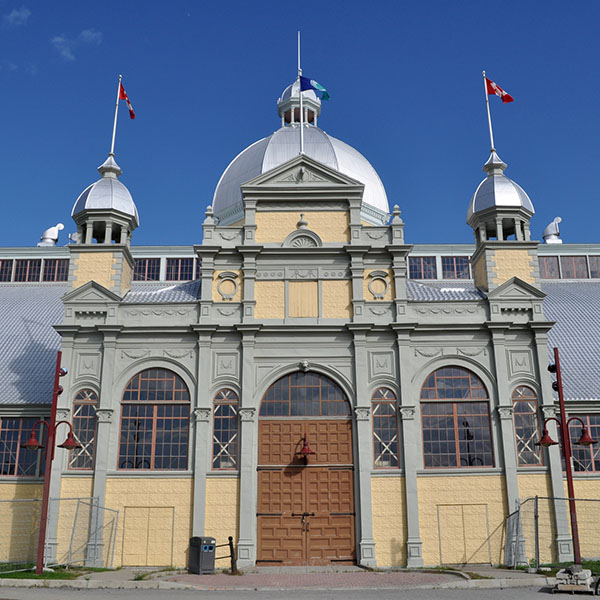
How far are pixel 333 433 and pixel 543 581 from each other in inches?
365

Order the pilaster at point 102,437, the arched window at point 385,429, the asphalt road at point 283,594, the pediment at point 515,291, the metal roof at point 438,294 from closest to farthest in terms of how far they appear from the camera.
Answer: the asphalt road at point 283,594 < the pilaster at point 102,437 < the arched window at point 385,429 < the pediment at point 515,291 < the metal roof at point 438,294

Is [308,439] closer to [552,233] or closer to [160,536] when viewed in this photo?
[160,536]

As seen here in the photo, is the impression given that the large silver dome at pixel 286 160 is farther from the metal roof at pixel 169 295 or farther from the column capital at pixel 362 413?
the column capital at pixel 362 413

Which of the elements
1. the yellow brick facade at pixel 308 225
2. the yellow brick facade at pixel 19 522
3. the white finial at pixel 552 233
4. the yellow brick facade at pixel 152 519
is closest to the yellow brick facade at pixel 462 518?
the yellow brick facade at pixel 152 519

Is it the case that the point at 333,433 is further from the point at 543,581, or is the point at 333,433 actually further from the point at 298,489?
the point at 543,581

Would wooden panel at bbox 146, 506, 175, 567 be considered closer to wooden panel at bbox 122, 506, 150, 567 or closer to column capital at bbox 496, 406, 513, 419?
wooden panel at bbox 122, 506, 150, 567

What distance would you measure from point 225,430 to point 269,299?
541 centimetres

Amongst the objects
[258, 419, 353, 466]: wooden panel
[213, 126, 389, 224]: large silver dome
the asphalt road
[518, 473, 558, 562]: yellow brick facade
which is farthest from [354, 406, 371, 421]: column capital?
[213, 126, 389, 224]: large silver dome

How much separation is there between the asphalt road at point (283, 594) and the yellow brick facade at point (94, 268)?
1314 centimetres

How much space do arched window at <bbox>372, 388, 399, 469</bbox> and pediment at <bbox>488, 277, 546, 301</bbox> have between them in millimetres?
5838

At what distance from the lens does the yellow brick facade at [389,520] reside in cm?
2555

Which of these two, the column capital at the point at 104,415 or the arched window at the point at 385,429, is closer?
the arched window at the point at 385,429

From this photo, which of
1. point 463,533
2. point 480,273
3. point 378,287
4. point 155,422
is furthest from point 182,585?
point 480,273

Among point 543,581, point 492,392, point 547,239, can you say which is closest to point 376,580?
point 543,581
